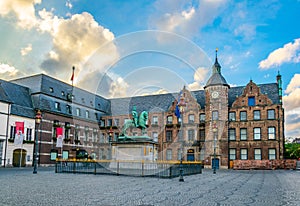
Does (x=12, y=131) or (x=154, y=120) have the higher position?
(x=154, y=120)

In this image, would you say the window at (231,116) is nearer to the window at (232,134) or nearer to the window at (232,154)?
the window at (232,134)

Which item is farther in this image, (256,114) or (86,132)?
(86,132)

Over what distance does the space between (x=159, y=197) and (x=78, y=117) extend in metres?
44.4

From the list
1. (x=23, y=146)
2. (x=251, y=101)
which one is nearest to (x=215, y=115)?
(x=251, y=101)

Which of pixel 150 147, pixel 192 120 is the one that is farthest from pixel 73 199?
pixel 192 120

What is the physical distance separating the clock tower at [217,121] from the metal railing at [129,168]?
763 inches

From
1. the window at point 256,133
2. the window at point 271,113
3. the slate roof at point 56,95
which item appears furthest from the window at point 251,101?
the slate roof at point 56,95

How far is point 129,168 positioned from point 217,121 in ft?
87.0

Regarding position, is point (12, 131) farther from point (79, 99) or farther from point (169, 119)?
point (169, 119)

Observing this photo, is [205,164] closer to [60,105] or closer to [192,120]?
[192,120]

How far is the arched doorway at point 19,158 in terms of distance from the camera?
133 feet

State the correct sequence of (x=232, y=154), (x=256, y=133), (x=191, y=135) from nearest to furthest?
1. (x=256, y=133)
2. (x=232, y=154)
3. (x=191, y=135)

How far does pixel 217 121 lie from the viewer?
1909 inches

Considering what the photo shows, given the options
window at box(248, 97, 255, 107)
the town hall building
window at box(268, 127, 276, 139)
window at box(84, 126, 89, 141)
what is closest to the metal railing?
the town hall building
